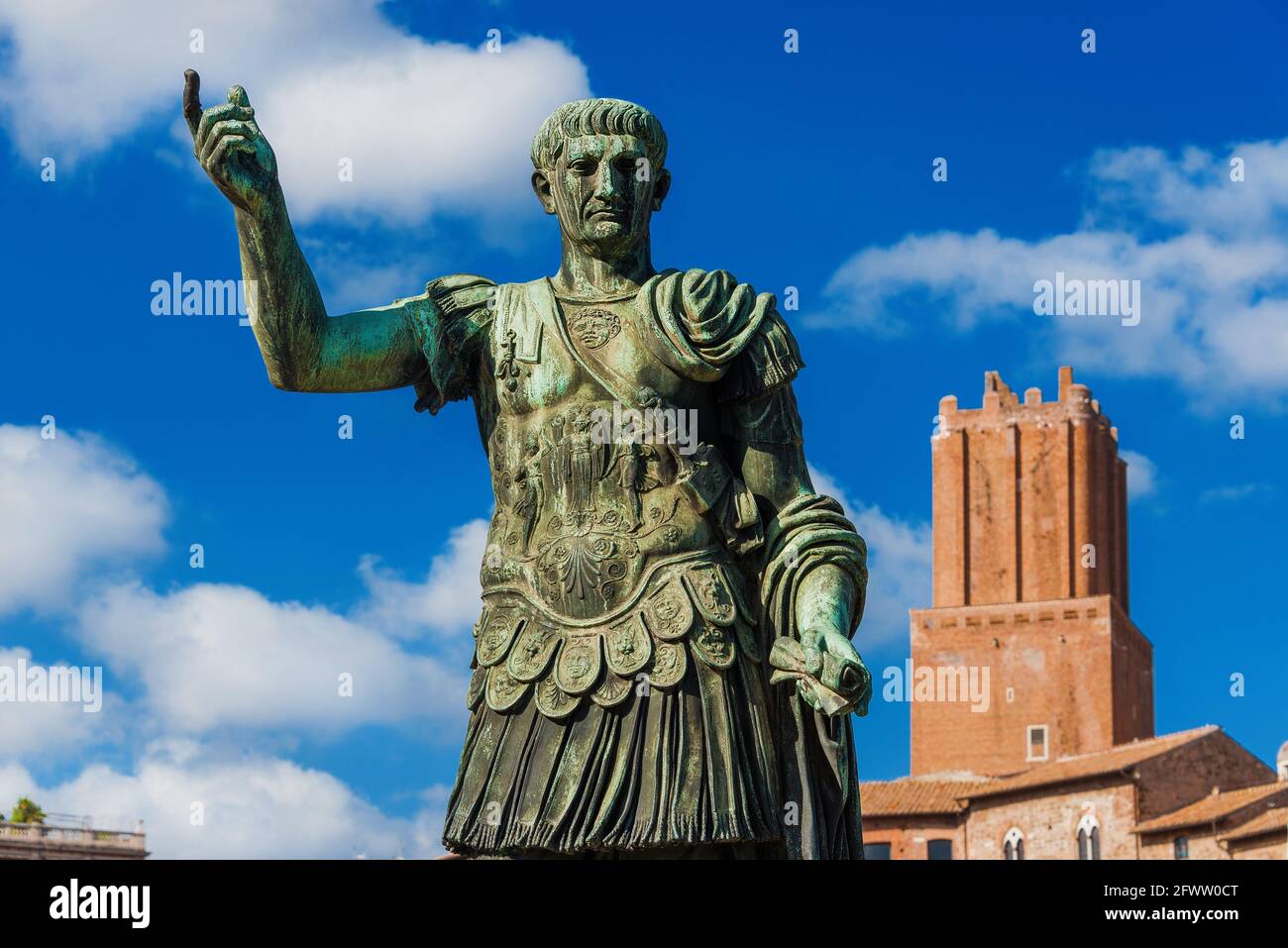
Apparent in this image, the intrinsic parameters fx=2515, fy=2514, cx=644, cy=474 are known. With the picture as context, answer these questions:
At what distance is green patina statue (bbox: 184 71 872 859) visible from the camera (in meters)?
7.72

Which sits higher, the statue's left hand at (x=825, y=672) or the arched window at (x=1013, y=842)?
the arched window at (x=1013, y=842)

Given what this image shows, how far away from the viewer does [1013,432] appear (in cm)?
13162

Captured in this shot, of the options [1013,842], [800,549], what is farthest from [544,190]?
[1013,842]

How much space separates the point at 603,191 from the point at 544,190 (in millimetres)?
294

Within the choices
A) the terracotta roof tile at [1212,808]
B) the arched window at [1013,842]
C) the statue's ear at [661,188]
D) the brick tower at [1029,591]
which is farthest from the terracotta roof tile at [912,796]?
the statue's ear at [661,188]

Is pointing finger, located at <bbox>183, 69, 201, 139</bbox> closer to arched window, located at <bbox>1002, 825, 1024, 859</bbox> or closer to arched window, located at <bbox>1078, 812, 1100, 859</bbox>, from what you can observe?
arched window, located at <bbox>1078, 812, 1100, 859</bbox>

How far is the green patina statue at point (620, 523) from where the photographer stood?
304 inches

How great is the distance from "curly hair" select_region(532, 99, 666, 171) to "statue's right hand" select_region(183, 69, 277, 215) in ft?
3.32

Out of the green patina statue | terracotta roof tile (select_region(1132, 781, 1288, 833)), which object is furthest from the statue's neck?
terracotta roof tile (select_region(1132, 781, 1288, 833))

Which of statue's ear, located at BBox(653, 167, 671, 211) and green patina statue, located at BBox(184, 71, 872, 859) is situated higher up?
statue's ear, located at BBox(653, 167, 671, 211)

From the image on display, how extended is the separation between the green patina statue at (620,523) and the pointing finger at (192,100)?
11mm

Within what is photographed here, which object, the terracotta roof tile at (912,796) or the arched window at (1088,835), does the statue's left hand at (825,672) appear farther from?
the terracotta roof tile at (912,796)
